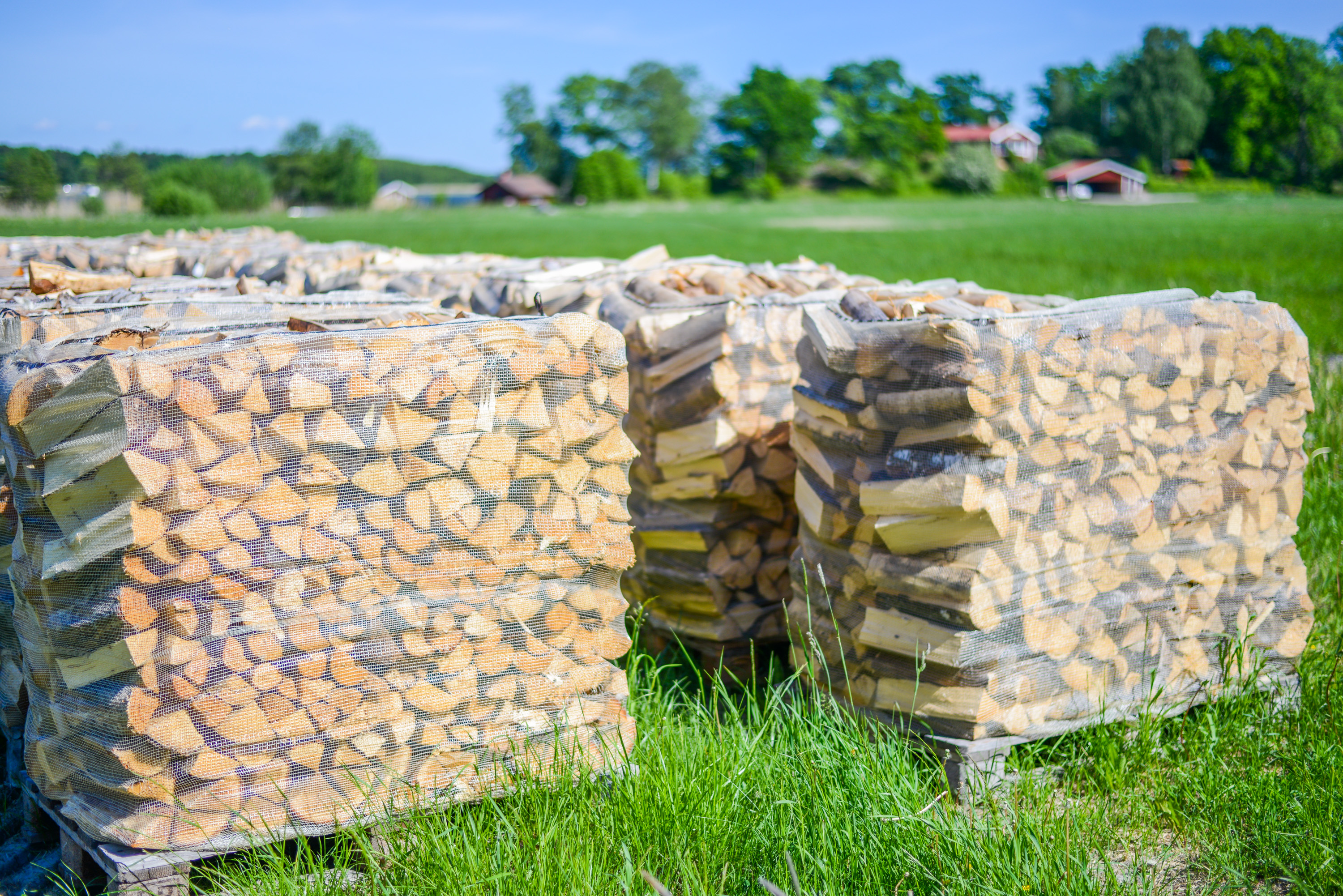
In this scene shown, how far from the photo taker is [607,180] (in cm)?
7881

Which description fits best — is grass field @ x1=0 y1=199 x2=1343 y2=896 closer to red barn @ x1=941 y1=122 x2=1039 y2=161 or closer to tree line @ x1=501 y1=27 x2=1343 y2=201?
tree line @ x1=501 y1=27 x2=1343 y2=201

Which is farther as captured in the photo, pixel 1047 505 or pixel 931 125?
pixel 931 125

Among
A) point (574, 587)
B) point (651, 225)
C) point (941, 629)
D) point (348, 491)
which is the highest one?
point (651, 225)

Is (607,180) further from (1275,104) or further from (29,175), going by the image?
(29,175)

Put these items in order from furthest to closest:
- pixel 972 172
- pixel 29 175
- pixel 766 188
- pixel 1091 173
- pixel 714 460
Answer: pixel 766 188
pixel 1091 173
pixel 972 172
pixel 29 175
pixel 714 460

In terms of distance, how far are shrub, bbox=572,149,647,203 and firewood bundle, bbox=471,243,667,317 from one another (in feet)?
249

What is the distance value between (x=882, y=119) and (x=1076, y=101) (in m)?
15.8

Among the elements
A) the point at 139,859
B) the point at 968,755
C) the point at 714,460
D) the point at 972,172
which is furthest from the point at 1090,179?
the point at 139,859

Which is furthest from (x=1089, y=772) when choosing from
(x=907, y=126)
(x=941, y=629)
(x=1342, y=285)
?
(x=907, y=126)

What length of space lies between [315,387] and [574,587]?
82 centimetres

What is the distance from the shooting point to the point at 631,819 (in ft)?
7.36

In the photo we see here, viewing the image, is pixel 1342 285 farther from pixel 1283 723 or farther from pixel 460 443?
pixel 460 443

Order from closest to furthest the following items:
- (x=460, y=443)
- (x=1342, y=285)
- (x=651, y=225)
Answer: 1. (x=460, y=443)
2. (x=1342, y=285)
3. (x=651, y=225)

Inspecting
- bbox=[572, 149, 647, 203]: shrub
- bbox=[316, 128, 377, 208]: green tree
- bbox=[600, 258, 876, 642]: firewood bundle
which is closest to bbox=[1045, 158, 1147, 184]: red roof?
bbox=[572, 149, 647, 203]: shrub
